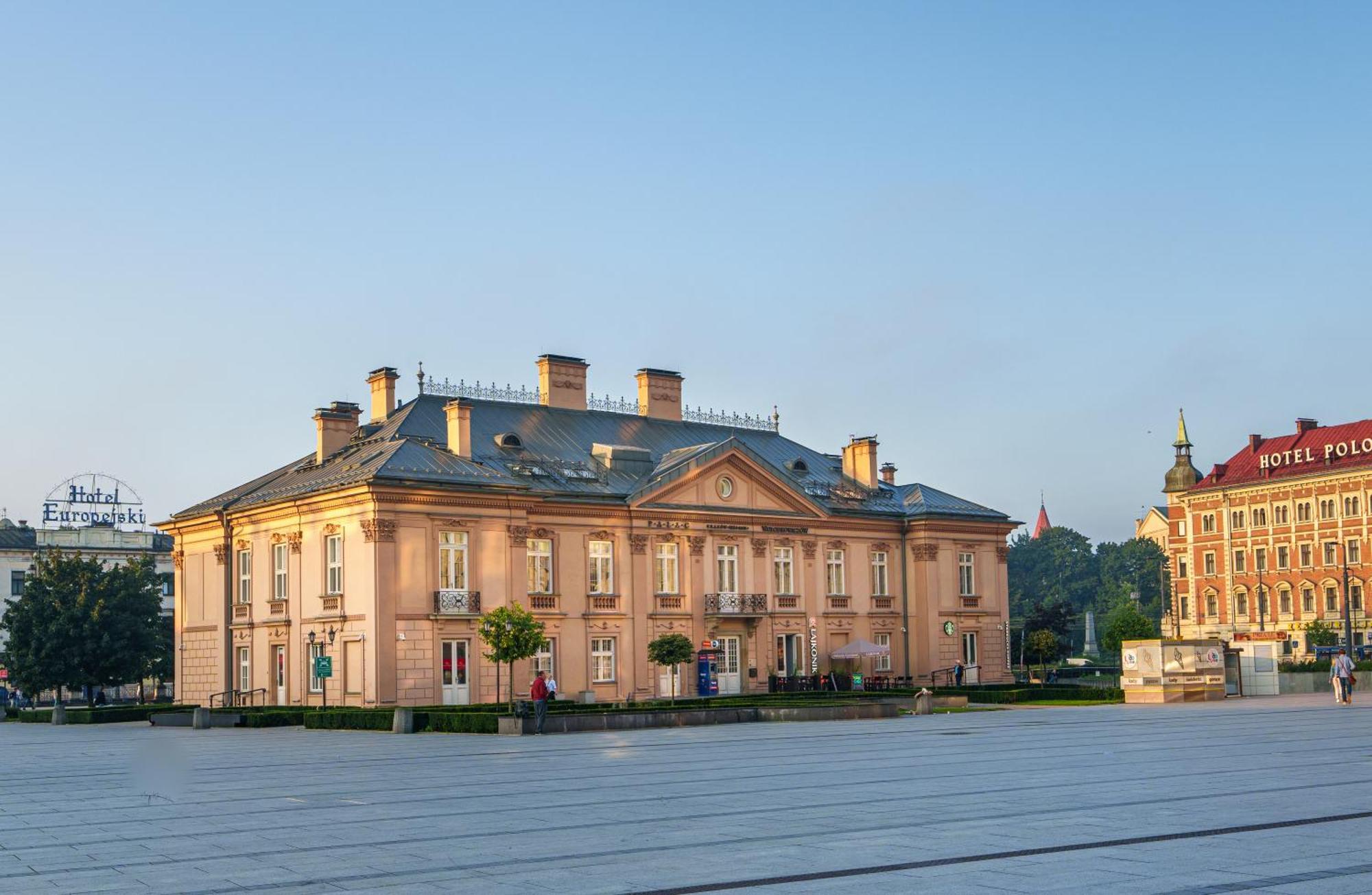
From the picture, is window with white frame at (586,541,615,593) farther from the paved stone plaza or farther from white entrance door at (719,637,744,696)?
the paved stone plaza

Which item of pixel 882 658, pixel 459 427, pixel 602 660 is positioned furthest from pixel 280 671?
pixel 882 658

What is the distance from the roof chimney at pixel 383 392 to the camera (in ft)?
221

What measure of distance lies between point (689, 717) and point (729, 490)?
23673 mm

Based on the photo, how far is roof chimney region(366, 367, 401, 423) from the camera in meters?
67.3

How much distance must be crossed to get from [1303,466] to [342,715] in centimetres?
9090

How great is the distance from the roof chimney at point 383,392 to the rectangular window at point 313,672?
1167 centimetres

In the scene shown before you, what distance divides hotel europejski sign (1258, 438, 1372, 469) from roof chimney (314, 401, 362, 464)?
7975cm

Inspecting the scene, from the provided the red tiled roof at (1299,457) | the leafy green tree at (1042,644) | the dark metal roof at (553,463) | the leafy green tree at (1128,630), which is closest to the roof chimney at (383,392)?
the dark metal roof at (553,463)

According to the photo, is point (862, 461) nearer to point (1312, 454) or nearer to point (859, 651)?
point (859, 651)

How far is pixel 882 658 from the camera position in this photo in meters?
73.4

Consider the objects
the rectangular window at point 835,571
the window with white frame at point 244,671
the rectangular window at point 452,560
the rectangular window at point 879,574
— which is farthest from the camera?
the rectangular window at point 879,574

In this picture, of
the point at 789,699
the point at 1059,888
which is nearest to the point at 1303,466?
the point at 789,699

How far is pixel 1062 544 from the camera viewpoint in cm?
19875

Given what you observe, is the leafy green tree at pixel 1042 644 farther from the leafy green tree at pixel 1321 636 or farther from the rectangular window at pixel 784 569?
the leafy green tree at pixel 1321 636
